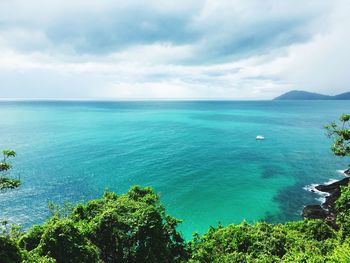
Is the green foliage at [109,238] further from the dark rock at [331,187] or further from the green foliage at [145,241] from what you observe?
the dark rock at [331,187]

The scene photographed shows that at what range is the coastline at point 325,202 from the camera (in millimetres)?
43875

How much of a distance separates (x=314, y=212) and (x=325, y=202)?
7553 mm

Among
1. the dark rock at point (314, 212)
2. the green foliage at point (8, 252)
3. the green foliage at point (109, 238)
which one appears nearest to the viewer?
the green foliage at point (8, 252)

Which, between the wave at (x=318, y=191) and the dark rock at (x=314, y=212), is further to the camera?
the wave at (x=318, y=191)

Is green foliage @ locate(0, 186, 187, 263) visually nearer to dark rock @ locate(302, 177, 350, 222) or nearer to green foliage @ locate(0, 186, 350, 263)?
green foliage @ locate(0, 186, 350, 263)

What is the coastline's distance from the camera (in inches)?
1727

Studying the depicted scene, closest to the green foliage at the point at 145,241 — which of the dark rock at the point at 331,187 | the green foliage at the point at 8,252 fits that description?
the green foliage at the point at 8,252

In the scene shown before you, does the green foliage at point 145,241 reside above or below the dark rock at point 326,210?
above

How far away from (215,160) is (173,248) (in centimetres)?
5442

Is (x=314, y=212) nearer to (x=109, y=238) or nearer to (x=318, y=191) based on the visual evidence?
(x=318, y=191)

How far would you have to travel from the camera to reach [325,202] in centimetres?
5012

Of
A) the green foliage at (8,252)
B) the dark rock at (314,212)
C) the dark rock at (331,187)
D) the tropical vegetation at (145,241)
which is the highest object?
the green foliage at (8,252)

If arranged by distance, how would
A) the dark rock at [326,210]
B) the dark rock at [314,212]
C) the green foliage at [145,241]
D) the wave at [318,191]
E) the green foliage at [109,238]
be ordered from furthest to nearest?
1. the wave at [318,191]
2. the dark rock at [314,212]
3. the dark rock at [326,210]
4. the green foliage at [109,238]
5. the green foliage at [145,241]

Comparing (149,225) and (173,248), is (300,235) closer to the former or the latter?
(173,248)
